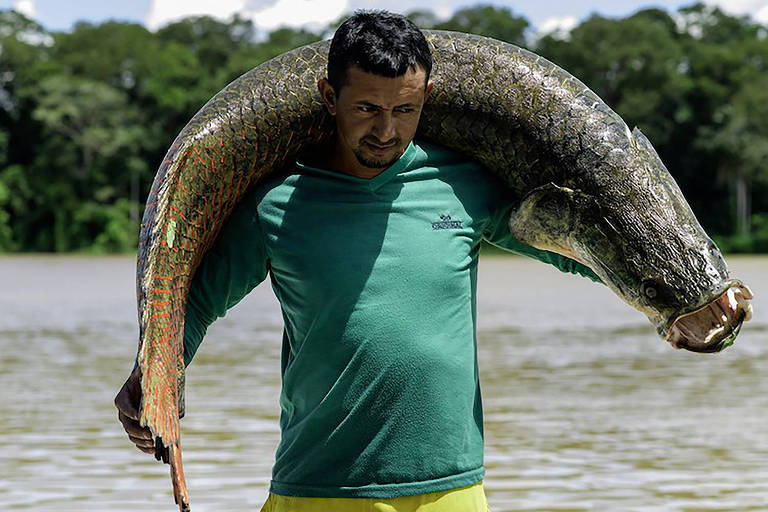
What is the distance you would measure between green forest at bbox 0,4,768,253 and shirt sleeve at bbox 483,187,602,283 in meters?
55.4

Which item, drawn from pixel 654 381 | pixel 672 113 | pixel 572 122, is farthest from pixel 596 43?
pixel 572 122

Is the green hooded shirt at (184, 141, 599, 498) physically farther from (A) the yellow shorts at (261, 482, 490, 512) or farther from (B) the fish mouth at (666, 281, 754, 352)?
(B) the fish mouth at (666, 281, 754, 352)

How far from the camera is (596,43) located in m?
64.8

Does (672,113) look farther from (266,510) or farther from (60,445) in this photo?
(266,510)

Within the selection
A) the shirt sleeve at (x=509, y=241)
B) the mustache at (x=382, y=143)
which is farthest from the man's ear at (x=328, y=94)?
the shirt sleeve at (x=509, y=241)

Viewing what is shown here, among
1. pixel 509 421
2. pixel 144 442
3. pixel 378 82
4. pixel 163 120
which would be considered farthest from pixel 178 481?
pixel 163 120

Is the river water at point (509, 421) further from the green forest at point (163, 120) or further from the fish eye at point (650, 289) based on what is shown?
the green forest at point (163, 120)

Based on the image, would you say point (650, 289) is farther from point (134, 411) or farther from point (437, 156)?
point (134, 411)

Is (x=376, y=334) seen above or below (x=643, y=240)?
below

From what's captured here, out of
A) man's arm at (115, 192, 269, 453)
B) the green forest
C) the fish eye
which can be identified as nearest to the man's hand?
man's arm at (115, 192, 269, 453)

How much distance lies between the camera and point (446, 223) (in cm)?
275

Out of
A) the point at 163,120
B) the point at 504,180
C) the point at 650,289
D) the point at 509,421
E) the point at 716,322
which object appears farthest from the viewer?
the point at 163,120

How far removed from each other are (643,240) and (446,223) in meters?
0.43

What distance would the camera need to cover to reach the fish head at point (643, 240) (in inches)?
109
